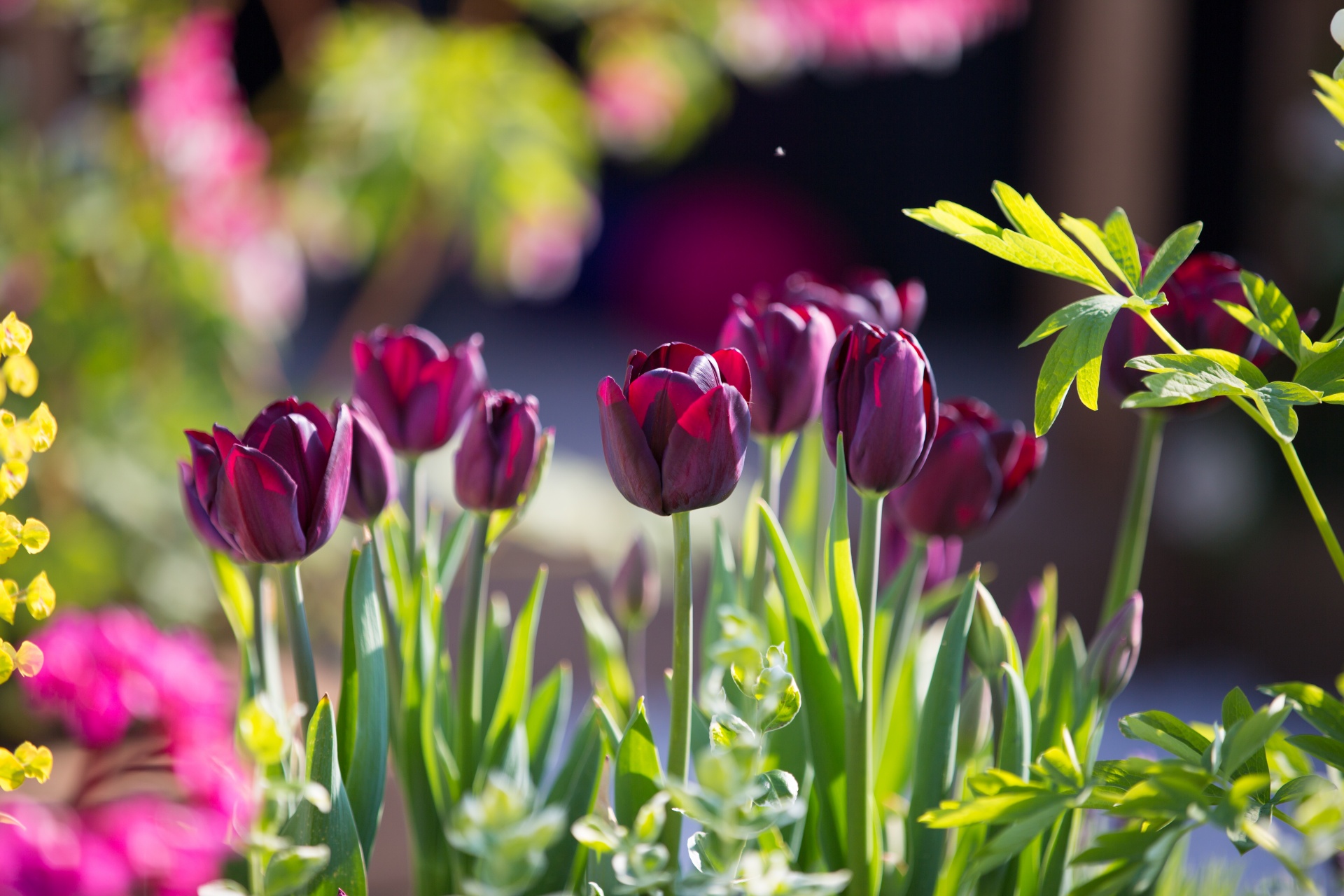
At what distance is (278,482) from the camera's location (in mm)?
392

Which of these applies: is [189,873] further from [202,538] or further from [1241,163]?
[1241,163]

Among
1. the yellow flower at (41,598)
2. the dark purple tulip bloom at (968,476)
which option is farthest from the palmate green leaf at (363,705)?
the dark purple tulip bloom at (968,476)

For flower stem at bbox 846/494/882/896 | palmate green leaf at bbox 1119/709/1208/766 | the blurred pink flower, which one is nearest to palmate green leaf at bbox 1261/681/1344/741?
palmate green leaf at bbox 1119/709/1208/766

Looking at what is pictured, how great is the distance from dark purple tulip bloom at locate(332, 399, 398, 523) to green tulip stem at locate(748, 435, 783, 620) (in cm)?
16

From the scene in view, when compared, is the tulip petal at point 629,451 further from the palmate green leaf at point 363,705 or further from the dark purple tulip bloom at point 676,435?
the palmate green leaf at point 363,705

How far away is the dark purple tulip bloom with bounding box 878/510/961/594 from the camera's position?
60 centimetres

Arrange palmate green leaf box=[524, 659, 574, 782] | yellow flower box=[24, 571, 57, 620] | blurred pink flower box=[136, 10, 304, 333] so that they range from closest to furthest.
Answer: yellow flower box=[24, 571, 57, 620], palmate green leaf box=[524, 659, 574, 782], blurred pink flower box=[136, 10, 304, 333]

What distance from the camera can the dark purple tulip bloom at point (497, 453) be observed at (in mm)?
464

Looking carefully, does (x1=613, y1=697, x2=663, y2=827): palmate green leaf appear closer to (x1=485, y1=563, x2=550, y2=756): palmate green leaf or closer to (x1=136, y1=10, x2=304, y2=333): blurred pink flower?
(x1=485, y1=563, x2=550, y2=756): palmate green leaf

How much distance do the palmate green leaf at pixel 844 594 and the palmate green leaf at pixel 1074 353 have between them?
0.26ft

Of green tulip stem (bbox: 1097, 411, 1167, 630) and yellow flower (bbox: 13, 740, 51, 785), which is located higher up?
yellow flower (bbox: 13, 740, 51, 785)

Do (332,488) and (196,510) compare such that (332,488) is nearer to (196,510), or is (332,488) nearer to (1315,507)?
(196,510)

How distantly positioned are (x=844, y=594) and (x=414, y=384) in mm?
205

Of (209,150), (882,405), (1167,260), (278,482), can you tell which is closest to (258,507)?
(278,482)
